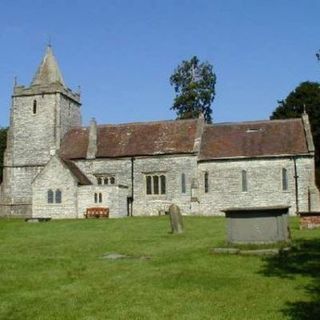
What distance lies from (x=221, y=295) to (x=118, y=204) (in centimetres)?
3164

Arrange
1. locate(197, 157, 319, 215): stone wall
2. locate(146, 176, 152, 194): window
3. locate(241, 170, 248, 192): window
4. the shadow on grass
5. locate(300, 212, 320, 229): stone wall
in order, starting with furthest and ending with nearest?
locate(146, 176, 152, 194): window < locate(241, 170, 248, 192): window < locate(197, 157, 319, 215): stone wall < locate(300, 212, 320, 229): stone wall < the shadow on grass

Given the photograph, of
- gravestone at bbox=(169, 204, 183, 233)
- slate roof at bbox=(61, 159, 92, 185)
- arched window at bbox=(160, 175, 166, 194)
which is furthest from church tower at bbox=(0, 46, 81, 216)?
gravestone at bbox=(169, 204, 183, 233)

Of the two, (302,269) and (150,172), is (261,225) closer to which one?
(302,269)

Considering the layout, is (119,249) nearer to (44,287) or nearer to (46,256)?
(46,256)

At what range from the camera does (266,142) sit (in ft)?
139

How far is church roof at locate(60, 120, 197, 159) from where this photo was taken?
143 feet

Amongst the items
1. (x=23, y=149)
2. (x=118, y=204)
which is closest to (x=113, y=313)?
(x=118, y=204)

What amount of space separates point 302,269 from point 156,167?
30.9 metres

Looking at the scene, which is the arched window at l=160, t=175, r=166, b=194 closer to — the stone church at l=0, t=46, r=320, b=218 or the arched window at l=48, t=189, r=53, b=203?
the stone church at l=0, t=46, r=320, b=218

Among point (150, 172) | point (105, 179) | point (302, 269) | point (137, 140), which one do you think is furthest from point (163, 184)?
point (302, 269)

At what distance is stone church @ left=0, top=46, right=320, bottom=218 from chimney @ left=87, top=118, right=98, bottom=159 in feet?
0.29

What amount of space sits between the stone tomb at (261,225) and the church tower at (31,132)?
3210 centimetres

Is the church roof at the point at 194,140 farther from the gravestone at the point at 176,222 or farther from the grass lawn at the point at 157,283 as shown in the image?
the grass lawn at the point at 157,283

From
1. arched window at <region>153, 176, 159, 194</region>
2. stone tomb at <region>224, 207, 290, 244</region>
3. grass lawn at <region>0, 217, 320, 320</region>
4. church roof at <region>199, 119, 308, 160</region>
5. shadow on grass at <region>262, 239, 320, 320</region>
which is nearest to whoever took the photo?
shadow on grass at <region>262, 239, 320, 320</region>
